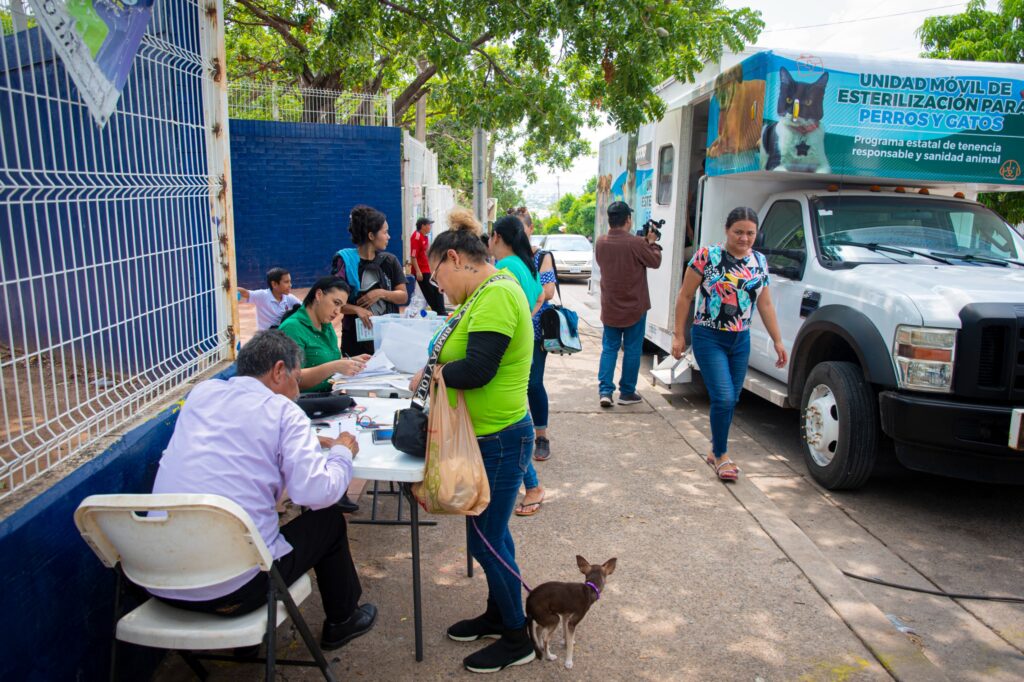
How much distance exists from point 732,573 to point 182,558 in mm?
2743

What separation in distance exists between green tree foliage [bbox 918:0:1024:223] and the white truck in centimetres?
820

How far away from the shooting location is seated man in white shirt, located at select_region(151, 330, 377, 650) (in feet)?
8.13

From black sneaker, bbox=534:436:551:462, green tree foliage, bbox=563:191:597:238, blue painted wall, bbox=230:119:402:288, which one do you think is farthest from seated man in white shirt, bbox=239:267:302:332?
green tree foliage, bbox=563:191:597:238

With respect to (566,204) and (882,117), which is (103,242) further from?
(566,204)

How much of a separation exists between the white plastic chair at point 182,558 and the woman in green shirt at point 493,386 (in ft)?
2.77

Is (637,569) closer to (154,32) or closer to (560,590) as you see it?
(560,590)

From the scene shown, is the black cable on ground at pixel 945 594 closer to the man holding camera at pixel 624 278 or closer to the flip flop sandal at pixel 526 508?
the flip flop sandal at pixel 526 508

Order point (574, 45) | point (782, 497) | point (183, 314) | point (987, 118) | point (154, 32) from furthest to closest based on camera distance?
point (574, 45), point (987, 118), point (782, 497), point (183, 314), point (154, 32)

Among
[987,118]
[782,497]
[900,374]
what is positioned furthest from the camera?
[987,118]

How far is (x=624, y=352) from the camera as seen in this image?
7.02m

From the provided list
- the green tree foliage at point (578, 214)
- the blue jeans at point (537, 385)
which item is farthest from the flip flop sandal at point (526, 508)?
the green tree foliage at point (578, 214)

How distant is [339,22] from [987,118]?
5.84 m

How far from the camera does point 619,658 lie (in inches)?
125

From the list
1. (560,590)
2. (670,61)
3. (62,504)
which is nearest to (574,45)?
(670,61)
